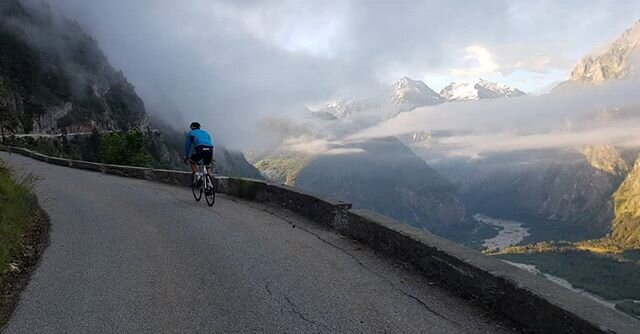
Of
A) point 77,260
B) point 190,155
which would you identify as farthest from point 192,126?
point 77,260

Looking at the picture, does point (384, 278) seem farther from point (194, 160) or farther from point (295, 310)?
point (194, 160)

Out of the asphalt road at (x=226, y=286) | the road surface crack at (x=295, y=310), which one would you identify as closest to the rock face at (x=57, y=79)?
the asphalt road at (x=226, y=286)

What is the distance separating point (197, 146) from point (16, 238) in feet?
18.9

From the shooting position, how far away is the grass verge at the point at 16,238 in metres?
6.41

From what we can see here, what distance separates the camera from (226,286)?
6289mm

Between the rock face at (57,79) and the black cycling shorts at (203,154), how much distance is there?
303 ft

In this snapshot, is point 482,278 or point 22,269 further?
point 22,269

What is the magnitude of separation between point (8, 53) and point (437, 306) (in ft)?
485

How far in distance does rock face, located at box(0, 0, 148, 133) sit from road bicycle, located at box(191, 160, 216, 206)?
3623 inches

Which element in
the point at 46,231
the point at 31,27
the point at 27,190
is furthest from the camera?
the point at 31,27

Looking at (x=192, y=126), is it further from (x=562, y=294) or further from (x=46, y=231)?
(x=562, y=294)

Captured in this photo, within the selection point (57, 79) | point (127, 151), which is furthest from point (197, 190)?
point (57, 79)

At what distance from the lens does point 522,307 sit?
15.9 ft

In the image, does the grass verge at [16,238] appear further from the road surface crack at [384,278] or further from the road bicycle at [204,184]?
the road surface crack at [384,278]
